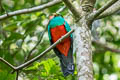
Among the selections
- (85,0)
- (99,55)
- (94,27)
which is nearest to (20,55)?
(99,55)

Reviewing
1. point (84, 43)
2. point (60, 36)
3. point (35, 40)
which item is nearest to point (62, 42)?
point (60, 36)

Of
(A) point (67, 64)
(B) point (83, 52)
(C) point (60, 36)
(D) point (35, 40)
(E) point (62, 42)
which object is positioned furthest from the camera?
(D) point (35, 40)

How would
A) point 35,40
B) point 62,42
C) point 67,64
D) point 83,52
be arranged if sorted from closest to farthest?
point 83,52 → point 67,64 → point 62,42 → point 35,40

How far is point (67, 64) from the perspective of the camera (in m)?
3.66

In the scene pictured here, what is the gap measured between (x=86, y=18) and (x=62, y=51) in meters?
1.58

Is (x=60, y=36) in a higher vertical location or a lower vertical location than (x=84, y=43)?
higher

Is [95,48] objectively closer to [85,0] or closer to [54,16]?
[54,16]

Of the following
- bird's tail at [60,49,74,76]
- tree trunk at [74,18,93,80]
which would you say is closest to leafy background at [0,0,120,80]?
bird's tail at [60,49,74,76]

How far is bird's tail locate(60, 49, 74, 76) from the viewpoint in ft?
10.9

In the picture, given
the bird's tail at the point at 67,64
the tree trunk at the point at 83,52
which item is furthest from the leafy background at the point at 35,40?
the tree trunk at the point at 83,52

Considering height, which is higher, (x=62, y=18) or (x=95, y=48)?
(x=62, y=18)

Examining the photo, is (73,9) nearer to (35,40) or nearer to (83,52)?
(83,52)

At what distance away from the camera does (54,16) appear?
14.9ft

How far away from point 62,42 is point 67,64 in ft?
2.32
